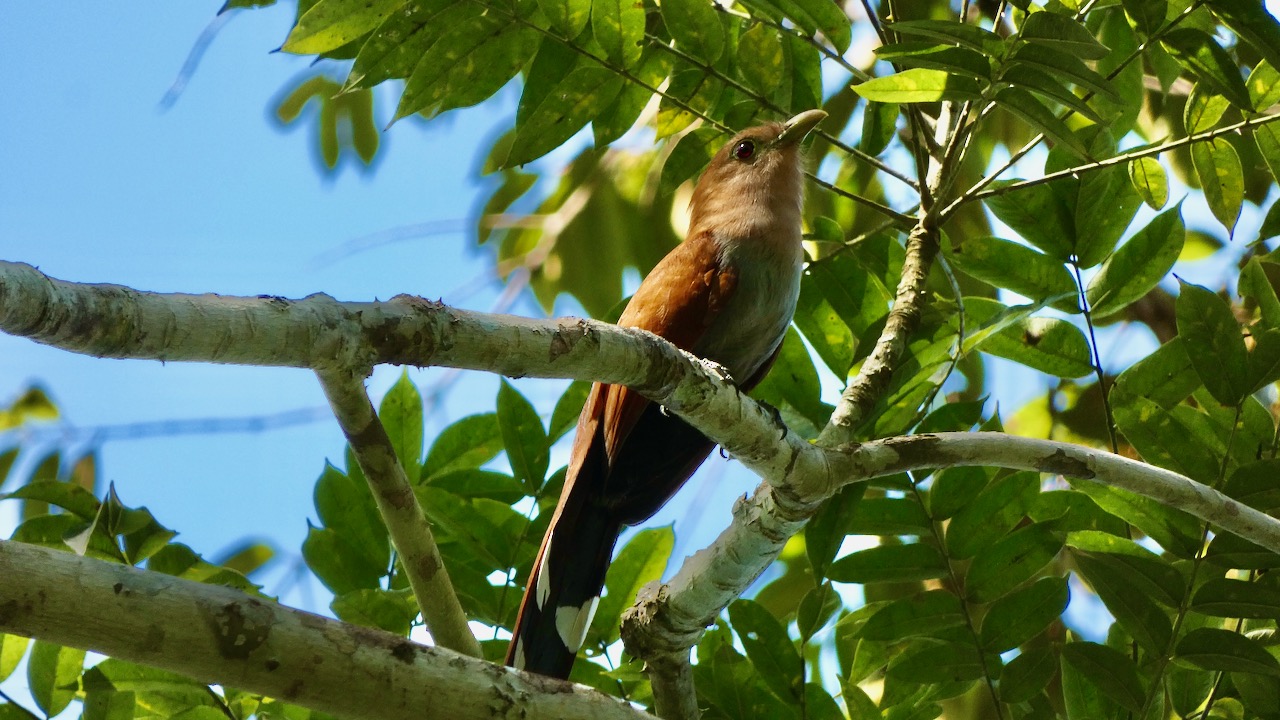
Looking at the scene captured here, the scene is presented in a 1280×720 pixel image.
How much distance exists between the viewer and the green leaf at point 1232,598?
7.43 feet

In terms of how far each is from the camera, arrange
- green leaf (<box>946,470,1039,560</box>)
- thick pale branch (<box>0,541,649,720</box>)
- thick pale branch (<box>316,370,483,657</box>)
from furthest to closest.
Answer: green leaf (<box>946,470,1039,560</box>) < thick pale branch (<box>316,370,483,657</box>) < thick pale branch (<box>0,541,649,720</box>)

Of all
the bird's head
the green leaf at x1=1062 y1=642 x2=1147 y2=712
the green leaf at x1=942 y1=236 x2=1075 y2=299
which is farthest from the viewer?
the bird's head

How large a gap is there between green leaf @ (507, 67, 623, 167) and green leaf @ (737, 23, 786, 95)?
332 millimetres

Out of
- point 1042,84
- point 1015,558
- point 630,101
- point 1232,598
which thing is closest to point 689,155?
point 630,101

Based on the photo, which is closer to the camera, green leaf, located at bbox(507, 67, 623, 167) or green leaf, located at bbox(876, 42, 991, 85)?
green leaf, located at bbox(876, 42, 991, 85)

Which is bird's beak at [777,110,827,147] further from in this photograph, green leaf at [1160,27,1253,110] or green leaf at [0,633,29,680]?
green leaf at [0,633,29,680]

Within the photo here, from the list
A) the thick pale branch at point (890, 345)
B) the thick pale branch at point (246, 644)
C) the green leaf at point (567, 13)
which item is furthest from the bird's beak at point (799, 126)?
the thick pale branch at point (246, 644)

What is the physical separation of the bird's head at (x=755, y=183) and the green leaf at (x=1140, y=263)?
0.84 meters

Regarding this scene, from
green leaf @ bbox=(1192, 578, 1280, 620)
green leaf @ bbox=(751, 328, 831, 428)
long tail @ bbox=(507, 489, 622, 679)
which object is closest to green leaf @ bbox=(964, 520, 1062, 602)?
green leaf @ bbox=(1192, 578, 1280, 620)

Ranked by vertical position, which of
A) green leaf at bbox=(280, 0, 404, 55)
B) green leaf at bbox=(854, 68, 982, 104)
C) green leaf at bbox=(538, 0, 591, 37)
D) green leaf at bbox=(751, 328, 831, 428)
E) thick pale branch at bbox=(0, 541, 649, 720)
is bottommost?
thick pale branch at bbox=(0, 541, 649, 720)

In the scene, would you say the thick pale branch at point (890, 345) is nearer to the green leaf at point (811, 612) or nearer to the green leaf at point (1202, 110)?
the green leaf at point (811, 612)

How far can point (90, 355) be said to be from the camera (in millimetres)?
1343

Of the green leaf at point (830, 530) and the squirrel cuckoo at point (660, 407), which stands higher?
the squirrel cuckoo at point (660, 407)

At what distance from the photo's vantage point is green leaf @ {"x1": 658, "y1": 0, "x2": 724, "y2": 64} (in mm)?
2699
